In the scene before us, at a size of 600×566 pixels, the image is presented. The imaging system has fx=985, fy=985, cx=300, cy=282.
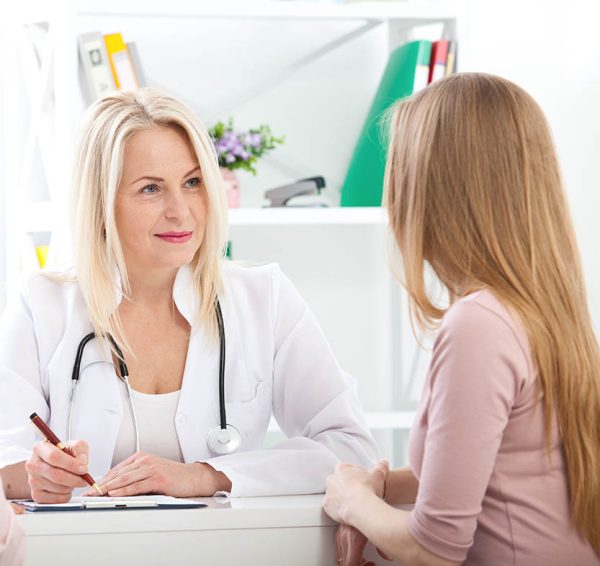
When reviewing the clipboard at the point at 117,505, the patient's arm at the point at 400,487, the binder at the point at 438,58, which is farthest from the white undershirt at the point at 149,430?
the binder at the point at 438,58

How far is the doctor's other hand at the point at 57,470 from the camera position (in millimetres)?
1533

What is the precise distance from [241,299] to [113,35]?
1.24m

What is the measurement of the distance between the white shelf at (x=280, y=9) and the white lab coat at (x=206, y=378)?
116cm

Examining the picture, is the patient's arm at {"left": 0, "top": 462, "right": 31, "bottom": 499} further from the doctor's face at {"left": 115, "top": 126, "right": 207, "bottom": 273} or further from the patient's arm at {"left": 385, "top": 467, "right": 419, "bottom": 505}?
the patient's arm at {"left": 385, "top": 467, "right": 419, "bottom": 505}

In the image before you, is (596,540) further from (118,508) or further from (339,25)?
(339,25)

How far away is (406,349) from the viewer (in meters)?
3.29

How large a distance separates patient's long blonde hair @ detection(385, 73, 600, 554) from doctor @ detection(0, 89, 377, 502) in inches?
25.6

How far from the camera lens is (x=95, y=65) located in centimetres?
286

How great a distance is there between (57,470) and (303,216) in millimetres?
1517

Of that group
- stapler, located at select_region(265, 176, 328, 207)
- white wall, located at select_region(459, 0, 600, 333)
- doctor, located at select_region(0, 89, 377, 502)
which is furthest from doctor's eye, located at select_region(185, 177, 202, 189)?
white wall, located at select_region(459, 0, 600, 333)

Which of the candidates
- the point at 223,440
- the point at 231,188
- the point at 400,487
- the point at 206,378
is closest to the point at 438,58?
the point at 231,188

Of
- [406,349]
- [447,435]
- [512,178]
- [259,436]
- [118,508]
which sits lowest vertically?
[406,349]

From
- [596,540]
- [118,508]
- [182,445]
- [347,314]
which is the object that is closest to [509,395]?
[596,540]

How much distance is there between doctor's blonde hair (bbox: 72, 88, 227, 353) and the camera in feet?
6.32
